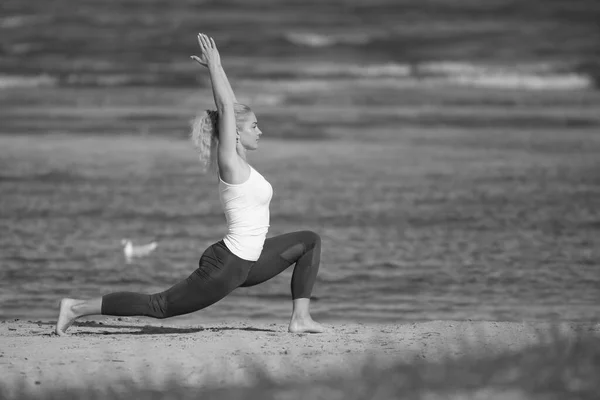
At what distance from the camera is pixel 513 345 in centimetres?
679

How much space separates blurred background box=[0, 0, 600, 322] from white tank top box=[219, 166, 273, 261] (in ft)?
6.43

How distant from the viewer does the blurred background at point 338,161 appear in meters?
9.95

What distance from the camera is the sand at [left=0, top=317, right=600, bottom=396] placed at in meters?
6.16

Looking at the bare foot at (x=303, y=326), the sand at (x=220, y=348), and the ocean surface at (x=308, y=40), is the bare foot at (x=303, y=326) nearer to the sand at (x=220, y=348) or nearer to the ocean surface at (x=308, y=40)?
the sand at (x=220, y=348)

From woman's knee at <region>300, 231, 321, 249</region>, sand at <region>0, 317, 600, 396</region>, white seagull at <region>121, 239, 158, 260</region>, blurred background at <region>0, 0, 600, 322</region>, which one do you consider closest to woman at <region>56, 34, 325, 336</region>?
woman's knee at <region>300, 231, 321, 249</region>

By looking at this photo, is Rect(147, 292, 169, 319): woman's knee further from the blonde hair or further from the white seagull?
the white seagull

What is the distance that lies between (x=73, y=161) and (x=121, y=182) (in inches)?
92.7

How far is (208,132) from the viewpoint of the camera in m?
6.95

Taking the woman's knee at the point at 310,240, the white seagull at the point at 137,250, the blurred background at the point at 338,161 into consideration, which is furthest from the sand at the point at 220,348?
the white seagull at the point at 137,250

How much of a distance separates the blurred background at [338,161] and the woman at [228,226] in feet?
5.66

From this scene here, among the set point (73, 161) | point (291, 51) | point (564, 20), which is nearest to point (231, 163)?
point (73, 161)

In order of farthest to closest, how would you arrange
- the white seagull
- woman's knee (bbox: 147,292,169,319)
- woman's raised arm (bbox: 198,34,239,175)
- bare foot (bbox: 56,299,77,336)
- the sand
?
the white seagull
bare foot (bbox: 56,299,77,336)
woman's knee (bbox: 147,292,169,319)
woman's raised arm (bbox: 198,34,239,175)
the sand

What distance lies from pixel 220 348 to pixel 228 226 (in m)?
0.72

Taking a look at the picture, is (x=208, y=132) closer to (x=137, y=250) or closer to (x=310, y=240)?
(x=310, y=240)
